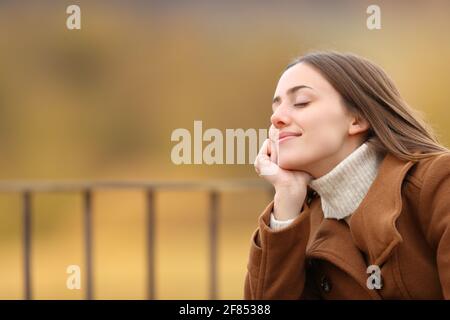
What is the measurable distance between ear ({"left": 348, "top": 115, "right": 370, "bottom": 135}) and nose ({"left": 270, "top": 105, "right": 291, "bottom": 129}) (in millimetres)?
150

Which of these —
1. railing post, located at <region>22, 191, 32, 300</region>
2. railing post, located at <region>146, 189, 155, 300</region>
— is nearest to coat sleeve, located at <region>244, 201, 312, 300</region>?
railing post, located at <region>146, 189, 155, 300</region>

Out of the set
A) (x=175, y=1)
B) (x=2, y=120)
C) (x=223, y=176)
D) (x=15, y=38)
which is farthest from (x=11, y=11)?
(x=223, y=176)

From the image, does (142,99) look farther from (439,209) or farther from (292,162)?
(439,209)

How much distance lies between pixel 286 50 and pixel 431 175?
5360 mm

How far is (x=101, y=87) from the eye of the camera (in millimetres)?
7332

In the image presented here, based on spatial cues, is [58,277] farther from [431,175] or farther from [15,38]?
[431,175]

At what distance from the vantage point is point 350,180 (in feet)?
5.39

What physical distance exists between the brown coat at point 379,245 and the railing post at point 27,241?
2.41 metres

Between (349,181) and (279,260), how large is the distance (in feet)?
0.80

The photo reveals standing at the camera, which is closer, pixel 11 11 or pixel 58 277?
pixel 58 277

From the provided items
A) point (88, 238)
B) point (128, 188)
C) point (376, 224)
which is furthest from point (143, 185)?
point (376, 224)

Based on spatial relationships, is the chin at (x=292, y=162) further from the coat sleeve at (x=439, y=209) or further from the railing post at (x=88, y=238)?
the railing post at (x=88, y=238)

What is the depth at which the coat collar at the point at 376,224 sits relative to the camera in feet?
4.95
